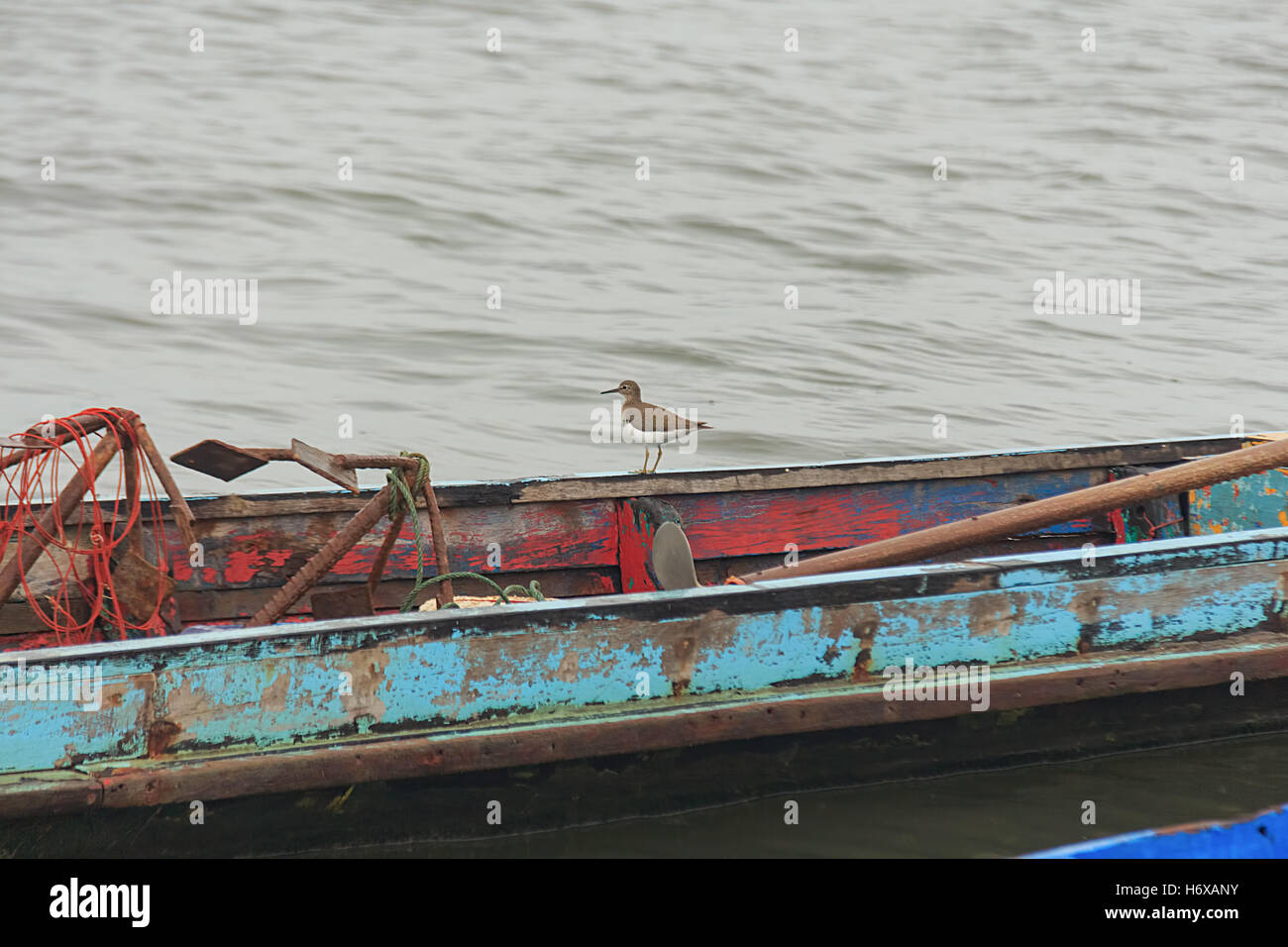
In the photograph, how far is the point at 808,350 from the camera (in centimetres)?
1177

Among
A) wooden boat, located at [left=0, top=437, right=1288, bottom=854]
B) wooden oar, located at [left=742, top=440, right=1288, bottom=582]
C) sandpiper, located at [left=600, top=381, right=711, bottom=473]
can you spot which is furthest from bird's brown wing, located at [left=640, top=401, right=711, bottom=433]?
wooden oar, located at [left=742, top=440, right=1288, bottom=582]

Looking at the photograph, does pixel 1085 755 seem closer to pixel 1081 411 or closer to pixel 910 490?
pixel 910 490

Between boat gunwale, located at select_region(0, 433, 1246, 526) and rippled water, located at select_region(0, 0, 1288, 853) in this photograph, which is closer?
boat gunwale, located at select_region(0, 433, 1246, 526)

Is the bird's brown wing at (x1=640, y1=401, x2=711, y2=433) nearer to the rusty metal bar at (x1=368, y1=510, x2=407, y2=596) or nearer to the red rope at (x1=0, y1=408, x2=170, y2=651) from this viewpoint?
the rusty metal bar at (x1=368, y1=510, x2=407, y2=596)

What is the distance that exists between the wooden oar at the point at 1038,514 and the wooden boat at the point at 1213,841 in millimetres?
1732

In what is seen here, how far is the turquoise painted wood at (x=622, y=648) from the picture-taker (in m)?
3.36

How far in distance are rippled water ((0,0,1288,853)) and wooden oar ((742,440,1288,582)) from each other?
88 centimetres

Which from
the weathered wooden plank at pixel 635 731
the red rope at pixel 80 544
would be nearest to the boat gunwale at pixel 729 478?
the red rope at pixel 80 544

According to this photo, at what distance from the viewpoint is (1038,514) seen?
176 inches

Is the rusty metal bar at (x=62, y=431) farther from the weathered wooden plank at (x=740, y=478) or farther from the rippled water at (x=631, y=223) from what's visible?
the rippled water at (x=631, y=223)

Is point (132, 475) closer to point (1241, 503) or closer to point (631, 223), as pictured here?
point (1241, 503)

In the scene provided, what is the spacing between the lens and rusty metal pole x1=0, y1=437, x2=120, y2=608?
392cm

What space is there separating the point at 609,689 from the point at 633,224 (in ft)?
38.3

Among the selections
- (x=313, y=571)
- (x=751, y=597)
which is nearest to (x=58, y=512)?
(x=313, y=571)
